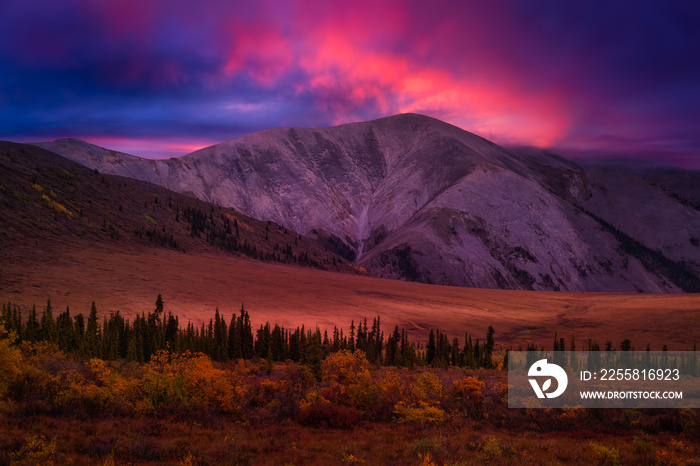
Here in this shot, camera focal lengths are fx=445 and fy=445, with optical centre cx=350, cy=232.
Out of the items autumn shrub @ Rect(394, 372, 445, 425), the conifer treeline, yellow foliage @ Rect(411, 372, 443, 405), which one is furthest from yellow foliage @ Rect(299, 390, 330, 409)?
the conifer treeline

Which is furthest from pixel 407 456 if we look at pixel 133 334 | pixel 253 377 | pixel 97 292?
pixel 97 292

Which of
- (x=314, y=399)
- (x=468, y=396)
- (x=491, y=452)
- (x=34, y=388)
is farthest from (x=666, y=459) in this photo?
(x=34, y=388)

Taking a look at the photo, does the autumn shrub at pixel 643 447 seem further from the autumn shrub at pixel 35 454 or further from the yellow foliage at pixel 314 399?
the autumn shrub at pixel 35 454

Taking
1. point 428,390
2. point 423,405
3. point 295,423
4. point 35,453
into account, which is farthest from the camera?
point 428,390

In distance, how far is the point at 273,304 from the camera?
162 m

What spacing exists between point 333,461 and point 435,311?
16695cm

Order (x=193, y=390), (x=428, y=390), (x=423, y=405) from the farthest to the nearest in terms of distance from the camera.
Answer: (x=428, y=390), (x=423, y=405), (x=193, y=390)

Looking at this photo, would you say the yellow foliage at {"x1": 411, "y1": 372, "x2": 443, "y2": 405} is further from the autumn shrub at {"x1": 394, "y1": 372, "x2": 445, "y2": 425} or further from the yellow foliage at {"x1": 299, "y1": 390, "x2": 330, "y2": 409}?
the yellow foliage at {"x1": 299, "y1": 390, "x2": 330, "y2": 409}

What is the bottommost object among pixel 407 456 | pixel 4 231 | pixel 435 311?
pixel 435 311

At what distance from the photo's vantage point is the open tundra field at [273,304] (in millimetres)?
136000

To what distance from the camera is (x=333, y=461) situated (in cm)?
2150

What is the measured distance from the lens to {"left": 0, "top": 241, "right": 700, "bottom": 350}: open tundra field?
136m

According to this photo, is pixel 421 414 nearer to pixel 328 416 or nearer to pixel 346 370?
pixel 328 416

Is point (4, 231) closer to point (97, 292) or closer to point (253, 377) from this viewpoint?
point (97, 292)
